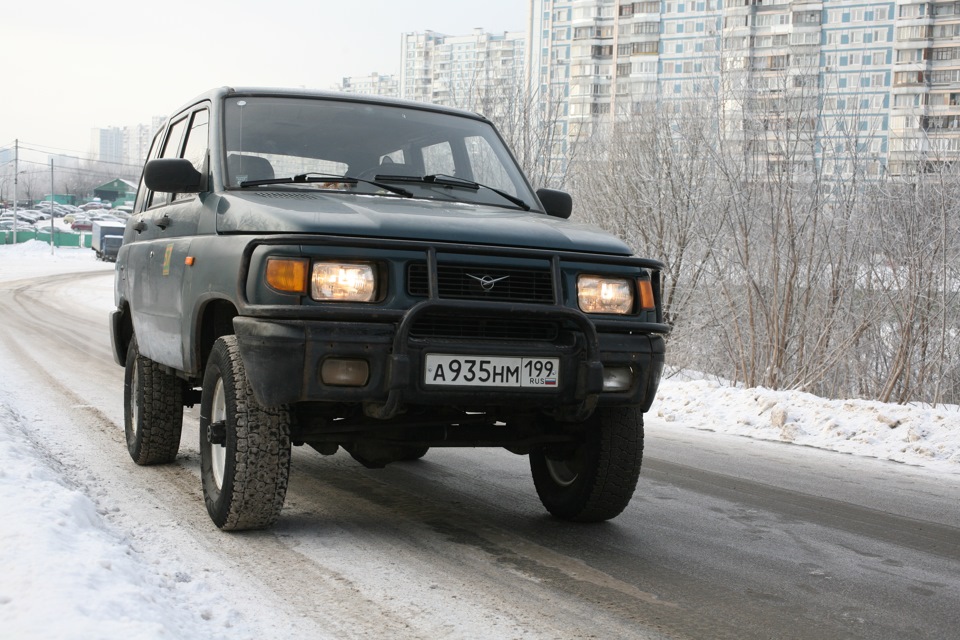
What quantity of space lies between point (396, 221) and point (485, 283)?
43 cm

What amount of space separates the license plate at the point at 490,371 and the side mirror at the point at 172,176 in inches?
68.9

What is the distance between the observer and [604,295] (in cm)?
433

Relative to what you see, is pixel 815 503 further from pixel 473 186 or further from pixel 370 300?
pixel 370 300

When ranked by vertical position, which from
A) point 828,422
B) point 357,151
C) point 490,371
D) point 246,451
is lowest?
point 828,422

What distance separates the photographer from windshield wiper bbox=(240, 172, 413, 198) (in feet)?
15.7

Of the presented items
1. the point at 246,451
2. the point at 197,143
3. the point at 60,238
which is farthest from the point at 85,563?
the point at 60,238

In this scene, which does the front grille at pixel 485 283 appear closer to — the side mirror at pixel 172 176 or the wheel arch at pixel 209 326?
the wheel arch at pixel 209 326

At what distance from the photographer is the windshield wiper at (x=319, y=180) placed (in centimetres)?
478

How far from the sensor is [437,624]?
3232mm

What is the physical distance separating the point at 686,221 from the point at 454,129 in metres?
18.0

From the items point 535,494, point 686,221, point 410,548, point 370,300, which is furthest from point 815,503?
point 686,221

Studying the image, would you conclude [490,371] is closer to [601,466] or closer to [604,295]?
[604,295]

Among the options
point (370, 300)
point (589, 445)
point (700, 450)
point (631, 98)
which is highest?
point (631, 98)

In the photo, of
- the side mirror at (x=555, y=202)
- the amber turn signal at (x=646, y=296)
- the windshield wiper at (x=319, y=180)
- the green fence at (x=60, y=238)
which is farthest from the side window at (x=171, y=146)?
→ the green fence at (x=60, y=238)
